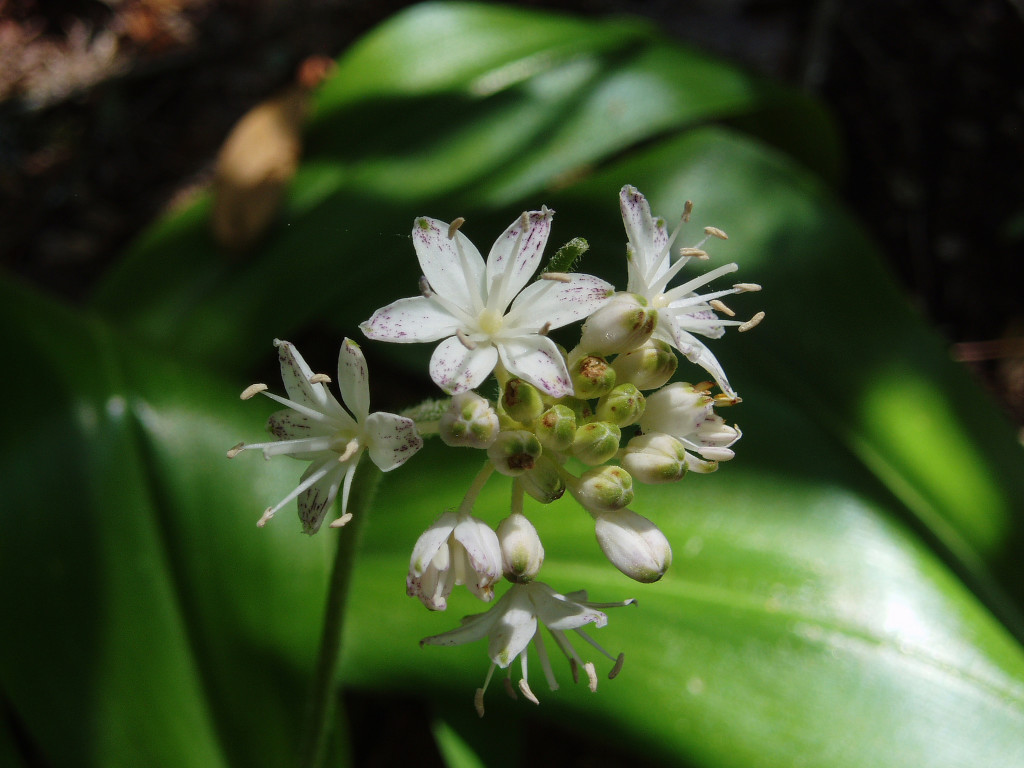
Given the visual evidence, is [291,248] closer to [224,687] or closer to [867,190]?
[224,687]

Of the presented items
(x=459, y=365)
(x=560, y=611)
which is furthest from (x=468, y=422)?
(x=560, y=611)

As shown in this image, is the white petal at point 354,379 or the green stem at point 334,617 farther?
the green stem at point 334,617

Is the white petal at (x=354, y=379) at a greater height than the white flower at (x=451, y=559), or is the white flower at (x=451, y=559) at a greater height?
the white petal at (x=354, y=379)

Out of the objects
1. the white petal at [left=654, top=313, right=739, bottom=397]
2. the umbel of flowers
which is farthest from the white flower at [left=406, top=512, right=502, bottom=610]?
the white petal at [left=654, top=313, right=739, bottom=397]

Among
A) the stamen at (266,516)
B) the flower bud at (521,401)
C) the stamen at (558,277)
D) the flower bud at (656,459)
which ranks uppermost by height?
the stamen at (558,277)

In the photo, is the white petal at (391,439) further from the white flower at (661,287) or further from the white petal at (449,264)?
the white flower at (661,287)

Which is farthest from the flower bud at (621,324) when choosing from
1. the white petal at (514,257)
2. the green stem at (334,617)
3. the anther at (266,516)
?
the anther at (266,516)

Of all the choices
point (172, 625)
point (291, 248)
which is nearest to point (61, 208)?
point (291, 248)
